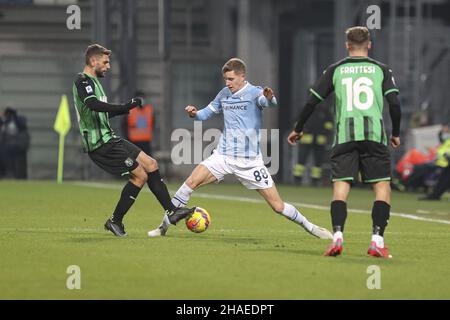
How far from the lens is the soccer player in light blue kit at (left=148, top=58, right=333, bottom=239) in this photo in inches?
559

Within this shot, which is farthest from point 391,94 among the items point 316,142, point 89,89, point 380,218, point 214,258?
point 316,142

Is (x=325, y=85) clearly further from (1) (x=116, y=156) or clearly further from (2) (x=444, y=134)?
(2) (x=444, y=134)

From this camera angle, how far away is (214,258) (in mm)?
12234

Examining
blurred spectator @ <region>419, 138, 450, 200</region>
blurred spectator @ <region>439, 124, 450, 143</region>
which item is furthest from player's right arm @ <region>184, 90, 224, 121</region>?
blurred spectator @ <region>439, 124, 450, 143</region>

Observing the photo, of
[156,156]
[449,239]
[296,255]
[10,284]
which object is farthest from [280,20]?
[10,284]

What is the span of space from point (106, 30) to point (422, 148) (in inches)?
324

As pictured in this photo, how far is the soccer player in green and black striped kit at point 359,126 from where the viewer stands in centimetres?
1217

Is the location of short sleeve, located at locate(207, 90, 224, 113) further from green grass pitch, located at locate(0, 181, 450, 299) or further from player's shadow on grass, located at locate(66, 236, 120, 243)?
player's shadow on grass, located at locate(66, 236, 120, 243)

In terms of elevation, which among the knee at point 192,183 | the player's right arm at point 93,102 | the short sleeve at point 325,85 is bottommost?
the knee at point 192,183

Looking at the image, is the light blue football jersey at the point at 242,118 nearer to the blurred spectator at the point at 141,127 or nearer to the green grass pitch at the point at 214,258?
the green grass pitch at the point at 214,258

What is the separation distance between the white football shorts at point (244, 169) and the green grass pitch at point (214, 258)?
0.61 metres

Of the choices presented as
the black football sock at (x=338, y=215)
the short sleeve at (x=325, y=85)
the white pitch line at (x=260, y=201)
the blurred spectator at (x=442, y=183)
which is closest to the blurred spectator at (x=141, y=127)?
the white pitch line at (x=260, y=201)
